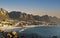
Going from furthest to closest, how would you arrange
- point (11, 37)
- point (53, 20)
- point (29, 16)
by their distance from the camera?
point (53, 20) < point (29, 16) < point (11, 37)

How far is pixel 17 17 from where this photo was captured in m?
127

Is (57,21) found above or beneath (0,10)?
beneath

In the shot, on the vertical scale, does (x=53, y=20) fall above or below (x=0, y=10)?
below

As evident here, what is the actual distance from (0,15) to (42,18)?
60232 mm

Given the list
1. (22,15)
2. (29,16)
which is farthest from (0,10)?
(29,16)

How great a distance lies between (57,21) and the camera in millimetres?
151625

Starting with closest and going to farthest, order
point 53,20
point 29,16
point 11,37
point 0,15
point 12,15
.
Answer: point 11,37, point 0,15, point 12,15, point 29,16, point 53,20

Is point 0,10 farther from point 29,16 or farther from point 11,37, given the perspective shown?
point 11,37

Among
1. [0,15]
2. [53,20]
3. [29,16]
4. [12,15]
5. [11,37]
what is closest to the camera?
[11,37]

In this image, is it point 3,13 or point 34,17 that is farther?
point 34,17

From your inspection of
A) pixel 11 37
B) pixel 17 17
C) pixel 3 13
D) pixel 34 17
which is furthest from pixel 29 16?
pixel 11 37

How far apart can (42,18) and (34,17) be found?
5920mm

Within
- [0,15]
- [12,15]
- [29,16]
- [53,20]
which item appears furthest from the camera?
[53,20]

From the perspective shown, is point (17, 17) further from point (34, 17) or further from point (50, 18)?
point (50, 18)
